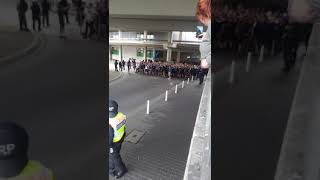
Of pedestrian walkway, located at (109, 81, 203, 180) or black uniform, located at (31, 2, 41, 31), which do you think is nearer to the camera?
black uniform, located at (31, 2, 41, 31)

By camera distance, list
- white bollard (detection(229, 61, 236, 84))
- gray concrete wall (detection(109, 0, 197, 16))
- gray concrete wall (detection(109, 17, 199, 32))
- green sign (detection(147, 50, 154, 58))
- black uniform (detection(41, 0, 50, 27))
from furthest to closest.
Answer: green sign (detection(147, 50, 154, 58)) → gray concrete wall (detection(109, 17, 199, 32)) → gray concrete wall (detection(109, 0, 197, 16)) → white bollard (detection(229, 61, 236, 84)) → black uniform (detection(41, 0, 50, 27))

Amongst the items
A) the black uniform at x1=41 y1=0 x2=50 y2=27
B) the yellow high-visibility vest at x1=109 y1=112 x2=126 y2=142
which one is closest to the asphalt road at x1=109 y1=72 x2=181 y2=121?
the yellow high-visibility vest at x1=109 y1=112 x2=126 y2=142

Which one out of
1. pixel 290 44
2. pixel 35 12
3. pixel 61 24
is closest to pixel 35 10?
pixel 35 12

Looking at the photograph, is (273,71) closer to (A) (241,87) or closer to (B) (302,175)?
(A) (241,87)

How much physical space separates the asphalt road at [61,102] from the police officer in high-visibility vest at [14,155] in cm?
134

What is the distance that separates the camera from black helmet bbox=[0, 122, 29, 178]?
98cm

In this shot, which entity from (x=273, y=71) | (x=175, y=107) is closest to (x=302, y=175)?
(x=273, y=71)

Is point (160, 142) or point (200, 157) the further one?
point (160, 142)

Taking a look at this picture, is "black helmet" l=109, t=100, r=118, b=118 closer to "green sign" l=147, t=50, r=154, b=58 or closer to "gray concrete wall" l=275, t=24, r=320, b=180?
"gray concrete wall" l=275, t=24, r=320, b=180

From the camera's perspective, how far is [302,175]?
166 cm

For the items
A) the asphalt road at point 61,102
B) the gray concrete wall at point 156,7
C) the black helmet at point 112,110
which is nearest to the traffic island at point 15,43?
the asphalt road at point 61,102

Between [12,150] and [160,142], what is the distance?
386 centimetres

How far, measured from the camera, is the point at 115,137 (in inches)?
128

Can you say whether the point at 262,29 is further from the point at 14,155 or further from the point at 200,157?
the point at 14,155
